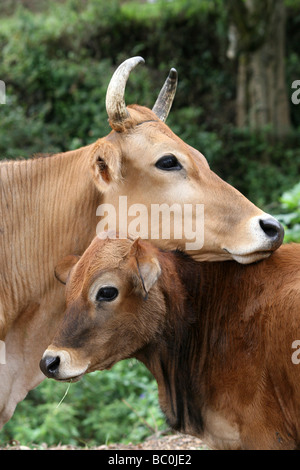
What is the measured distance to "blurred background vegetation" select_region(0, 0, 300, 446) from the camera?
Answer: 12625mm

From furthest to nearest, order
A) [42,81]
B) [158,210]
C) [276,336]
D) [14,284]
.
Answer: [42,81], [14,284], [158,210], [276,336]

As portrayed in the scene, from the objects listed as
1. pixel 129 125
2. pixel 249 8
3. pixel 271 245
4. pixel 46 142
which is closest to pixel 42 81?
pixel 46 142

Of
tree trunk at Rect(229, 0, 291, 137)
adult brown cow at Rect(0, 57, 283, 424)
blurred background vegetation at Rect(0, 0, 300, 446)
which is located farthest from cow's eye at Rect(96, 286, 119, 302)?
tree trunk at Rect(229, 0, 291, 137)

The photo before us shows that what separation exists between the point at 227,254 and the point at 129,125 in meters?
1.12

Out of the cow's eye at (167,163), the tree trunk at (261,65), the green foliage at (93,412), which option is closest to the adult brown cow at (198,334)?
the cow's eye at (167,163)

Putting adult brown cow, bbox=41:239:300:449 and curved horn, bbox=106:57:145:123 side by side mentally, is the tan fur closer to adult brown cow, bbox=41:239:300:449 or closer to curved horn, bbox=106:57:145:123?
curved horn, bbox=106:57:145:123

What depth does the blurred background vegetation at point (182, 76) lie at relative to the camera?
Result: 41.4ft

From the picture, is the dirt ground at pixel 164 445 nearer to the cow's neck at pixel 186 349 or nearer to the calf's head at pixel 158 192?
the cow's neck at pixel 186 349

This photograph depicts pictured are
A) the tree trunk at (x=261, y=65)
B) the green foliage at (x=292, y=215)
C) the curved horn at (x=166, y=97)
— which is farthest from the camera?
the tree trunk at (x=261, y=65)

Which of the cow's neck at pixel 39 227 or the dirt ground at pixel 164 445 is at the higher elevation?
the cow's neck at pixel 39 227

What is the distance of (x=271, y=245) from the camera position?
3.87 meters

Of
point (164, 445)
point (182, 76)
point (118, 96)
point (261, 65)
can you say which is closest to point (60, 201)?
point (118, 96)

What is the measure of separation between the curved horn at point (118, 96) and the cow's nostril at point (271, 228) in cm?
121

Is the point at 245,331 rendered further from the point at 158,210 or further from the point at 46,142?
the point at 46,142
